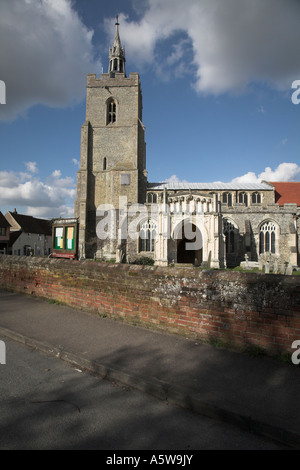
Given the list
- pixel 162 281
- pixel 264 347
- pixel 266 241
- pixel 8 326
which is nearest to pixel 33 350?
pixel 8 326

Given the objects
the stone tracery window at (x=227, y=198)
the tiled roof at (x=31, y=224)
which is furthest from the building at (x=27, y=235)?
the stone tracery window at (x=227, y=198)

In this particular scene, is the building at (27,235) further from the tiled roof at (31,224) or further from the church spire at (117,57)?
the church spire at (117,57)

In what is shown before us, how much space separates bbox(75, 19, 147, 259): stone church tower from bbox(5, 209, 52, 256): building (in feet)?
37.7

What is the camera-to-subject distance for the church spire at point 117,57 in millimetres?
45781

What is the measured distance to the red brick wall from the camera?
3871 millimetres

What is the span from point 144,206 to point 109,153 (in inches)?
526

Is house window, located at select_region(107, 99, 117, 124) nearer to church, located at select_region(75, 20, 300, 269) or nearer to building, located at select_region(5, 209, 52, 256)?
church, located at select_region(75, 20, 300, 269)

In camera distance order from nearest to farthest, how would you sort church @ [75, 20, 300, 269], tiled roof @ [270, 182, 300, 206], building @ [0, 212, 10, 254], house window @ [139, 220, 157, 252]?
church @ [75, 20, 300, 269] < house window @ [139, 220, 157, 252] < tiled roof @ [270, 182, 300, 206] < building @ [0, 212, 10, 254]

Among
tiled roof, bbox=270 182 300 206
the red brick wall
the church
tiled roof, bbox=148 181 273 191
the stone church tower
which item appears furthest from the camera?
tiled roof, bbox=148 181 273 191

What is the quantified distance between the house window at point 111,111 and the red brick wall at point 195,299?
1524 inches

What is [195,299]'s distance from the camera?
15.5 feet

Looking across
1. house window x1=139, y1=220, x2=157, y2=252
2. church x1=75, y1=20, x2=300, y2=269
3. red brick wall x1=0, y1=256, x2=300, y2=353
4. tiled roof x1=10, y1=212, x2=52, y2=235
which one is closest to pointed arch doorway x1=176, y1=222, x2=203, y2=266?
church x1=75, y1=20, x2=300, y2=269

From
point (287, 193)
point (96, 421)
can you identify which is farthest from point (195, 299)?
point (287, 193)
